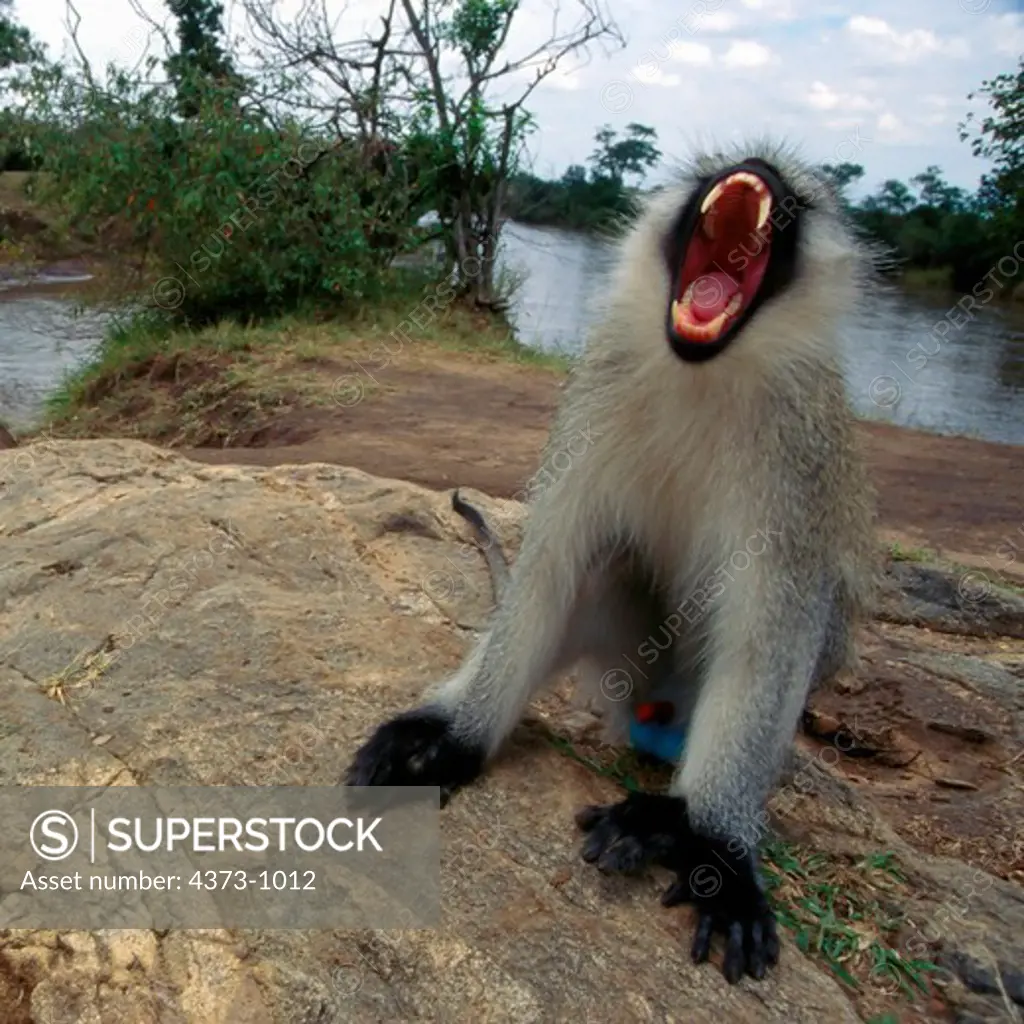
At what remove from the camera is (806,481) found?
2.81 meters

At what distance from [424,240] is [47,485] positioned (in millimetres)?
11329

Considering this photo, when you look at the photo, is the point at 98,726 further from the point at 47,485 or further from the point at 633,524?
the point at 47,485

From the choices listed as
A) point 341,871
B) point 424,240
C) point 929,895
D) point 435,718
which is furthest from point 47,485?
point 424,240

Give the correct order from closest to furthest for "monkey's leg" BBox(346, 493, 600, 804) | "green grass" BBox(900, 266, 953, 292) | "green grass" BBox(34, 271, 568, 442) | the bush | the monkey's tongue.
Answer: the monkey's tongue
"monkey's leg" BBox(346, 493, 600, 804)
"green grass" BBox(34, 271, 568, 442)
the bush
"green grass" BBox(900, 266, 953, 292)

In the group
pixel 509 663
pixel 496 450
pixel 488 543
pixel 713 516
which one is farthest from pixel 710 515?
pixel 496 450

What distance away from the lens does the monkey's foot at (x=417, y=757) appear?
2.87m

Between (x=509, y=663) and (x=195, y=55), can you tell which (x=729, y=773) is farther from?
(x=195, y=55)

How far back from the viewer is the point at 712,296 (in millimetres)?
2613

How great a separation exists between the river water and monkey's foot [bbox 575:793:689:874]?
22.5 feet

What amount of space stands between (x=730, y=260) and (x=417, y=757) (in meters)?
1.54

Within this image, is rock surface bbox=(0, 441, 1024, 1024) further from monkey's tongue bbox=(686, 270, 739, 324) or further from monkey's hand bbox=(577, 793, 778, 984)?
monkey's tongue bbox=(686, 270, 739, 324)

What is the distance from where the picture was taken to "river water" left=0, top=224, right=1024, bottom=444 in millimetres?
13367

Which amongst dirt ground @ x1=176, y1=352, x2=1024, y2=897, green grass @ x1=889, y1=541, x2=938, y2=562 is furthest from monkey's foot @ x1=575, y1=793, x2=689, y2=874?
green grass @ x1=889, y1=541, x2=938, y2=562

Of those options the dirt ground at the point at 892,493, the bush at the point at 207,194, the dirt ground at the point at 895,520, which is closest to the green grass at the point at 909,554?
the dirt ground at the point at 895,520
